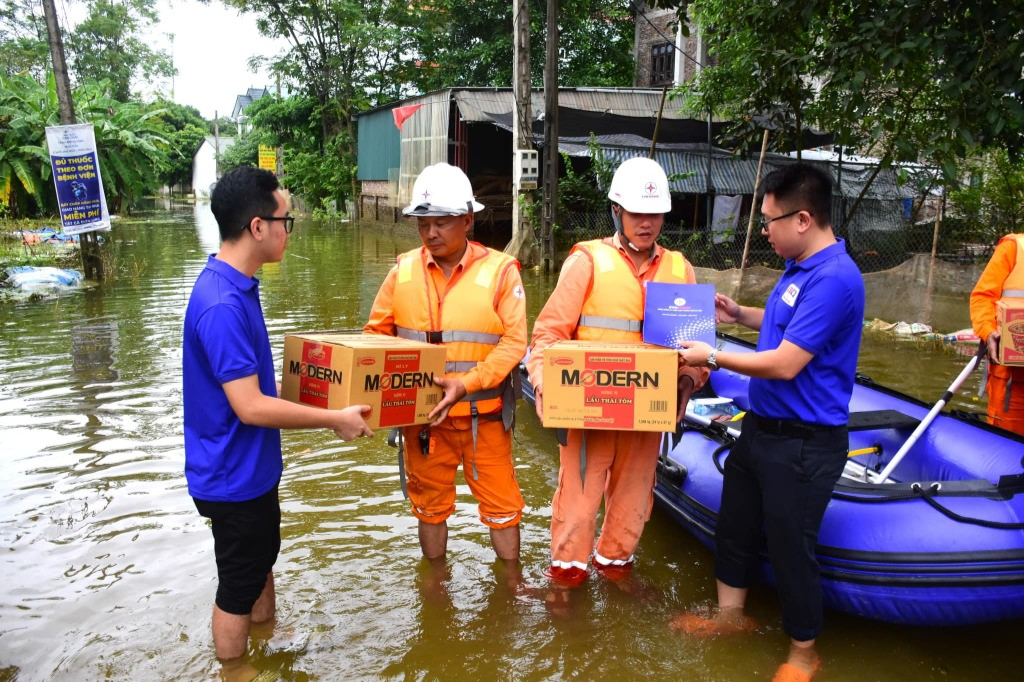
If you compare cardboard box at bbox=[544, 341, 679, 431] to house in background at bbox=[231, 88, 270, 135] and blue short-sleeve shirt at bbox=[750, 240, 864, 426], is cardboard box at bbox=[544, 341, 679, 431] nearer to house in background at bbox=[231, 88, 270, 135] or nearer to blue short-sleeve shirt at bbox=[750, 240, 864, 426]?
blue short-sleeve shirt at bbox=[750, 240, 864, 426]

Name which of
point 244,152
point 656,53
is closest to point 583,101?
point 656,53

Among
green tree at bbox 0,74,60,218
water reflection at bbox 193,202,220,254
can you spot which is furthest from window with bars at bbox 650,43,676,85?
green tree at bbox 0,74,60,218

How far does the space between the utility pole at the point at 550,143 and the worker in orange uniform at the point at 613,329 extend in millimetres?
10229

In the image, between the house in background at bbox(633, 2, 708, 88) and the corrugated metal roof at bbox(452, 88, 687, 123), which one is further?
the house in background at bbox(633, 2, 708, 88)

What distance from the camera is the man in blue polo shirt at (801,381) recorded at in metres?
2.98

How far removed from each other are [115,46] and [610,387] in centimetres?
4873

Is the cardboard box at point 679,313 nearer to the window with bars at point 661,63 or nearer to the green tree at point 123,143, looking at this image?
the green tree at point 123,143

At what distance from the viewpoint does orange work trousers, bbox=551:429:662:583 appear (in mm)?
3672

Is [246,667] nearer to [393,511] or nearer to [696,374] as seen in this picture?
[393,511]

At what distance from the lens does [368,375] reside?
306cm

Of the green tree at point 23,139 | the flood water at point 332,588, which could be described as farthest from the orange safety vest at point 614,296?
the green tree at point 23,139

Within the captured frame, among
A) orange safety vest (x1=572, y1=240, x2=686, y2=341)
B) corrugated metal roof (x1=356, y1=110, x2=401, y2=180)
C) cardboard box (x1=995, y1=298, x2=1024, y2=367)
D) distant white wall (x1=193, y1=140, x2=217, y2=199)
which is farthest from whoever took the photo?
distant white wall (x1=193, y1=140, x2=217, y2=199)

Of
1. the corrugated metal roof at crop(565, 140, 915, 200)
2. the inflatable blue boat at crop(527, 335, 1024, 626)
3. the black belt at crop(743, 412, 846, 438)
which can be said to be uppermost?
the corrugated metal roof at crop(565, 140, 915, 200)

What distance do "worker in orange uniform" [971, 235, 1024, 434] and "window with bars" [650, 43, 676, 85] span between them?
67.5ft
